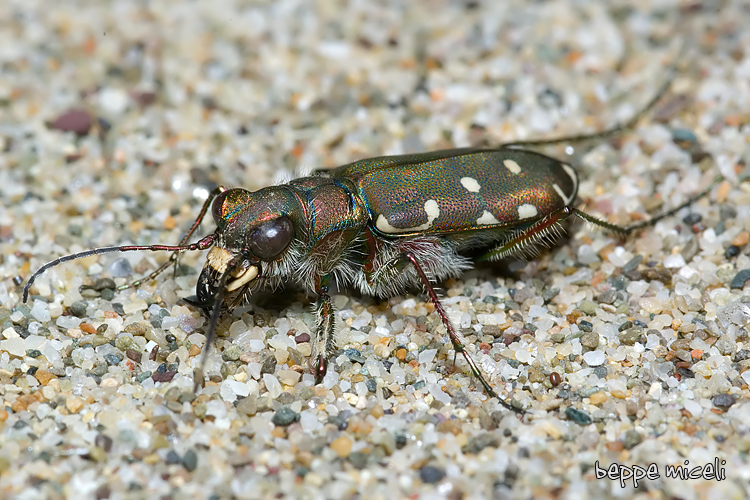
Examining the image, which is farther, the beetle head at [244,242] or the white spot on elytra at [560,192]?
the white spot on elytra at [560,192]

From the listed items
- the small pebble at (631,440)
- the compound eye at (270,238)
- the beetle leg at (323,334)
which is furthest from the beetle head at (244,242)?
the small pebble at (631,440)

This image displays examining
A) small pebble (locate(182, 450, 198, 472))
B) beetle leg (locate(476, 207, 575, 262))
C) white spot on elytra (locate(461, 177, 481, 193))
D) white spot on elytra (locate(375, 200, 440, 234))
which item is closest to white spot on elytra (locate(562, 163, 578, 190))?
beetle leg (locate(476, 207, 575, 262))

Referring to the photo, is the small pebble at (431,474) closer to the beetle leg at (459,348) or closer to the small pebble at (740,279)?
the beetle leg at (459,348)

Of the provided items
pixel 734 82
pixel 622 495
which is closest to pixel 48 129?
pixel 622 495

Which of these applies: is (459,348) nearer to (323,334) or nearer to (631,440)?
(323,334)

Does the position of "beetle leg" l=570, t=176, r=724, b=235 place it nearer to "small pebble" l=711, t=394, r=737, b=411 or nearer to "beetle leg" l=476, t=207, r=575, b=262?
"beetle leg" l=476, t=207, r=575, b=262

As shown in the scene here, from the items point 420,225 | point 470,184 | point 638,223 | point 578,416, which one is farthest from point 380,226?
point 638,223

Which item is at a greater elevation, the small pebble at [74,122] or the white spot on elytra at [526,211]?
the small pebble at [74,122]
